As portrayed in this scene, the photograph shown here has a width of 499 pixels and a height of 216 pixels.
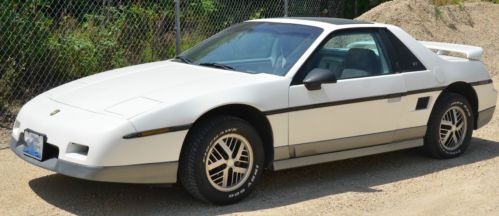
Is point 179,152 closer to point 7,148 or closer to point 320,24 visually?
point 320,24

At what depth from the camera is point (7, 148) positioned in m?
7.54

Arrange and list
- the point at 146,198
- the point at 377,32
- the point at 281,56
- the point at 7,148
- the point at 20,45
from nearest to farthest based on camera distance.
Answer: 1. the point at 146,198
2. the point at 281,56
3. the point at 377,32
4. the point at 7,148
5. the point at 20,45

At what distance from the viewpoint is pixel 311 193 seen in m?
6.18

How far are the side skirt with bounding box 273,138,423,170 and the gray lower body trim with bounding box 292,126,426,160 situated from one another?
3 centimetres

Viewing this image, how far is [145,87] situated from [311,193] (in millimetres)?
1603

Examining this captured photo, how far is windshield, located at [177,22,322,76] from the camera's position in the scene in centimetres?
631

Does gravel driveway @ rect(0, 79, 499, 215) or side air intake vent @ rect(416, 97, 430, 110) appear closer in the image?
gravel driveway @ rect(0, 79, 499, 215)

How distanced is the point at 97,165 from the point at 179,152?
24.1 inches

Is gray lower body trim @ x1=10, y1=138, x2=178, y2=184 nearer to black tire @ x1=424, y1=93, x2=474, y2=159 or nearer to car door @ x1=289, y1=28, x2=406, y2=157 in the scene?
car door @ x1=289, y1=28, x2=406, y2=157

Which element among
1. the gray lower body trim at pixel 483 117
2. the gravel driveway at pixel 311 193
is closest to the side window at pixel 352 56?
Answer: the gravel driveway at pixel 311 193

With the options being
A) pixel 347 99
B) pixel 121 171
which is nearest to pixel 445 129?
pixel 347 99

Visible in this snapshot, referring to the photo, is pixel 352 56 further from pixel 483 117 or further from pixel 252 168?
pixel 483 117

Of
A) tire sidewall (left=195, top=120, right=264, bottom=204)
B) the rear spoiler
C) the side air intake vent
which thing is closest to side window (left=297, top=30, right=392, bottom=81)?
the side air intake vent

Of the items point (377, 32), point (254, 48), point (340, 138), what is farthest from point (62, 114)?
point (377, 32)
